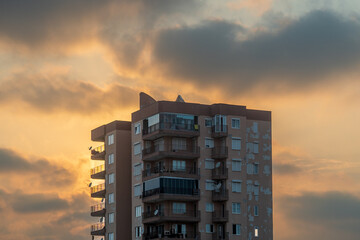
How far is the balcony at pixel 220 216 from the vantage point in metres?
137

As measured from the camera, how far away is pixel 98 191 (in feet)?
508

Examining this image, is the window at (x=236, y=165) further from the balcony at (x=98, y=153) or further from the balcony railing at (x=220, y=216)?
the balcony at (x=98, y=153)

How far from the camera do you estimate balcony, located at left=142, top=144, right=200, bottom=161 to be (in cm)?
13700

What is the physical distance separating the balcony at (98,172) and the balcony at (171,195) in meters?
18.4

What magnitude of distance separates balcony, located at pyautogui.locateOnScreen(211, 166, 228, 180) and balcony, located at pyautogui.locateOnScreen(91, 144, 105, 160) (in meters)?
23.4

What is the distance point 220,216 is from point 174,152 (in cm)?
1140

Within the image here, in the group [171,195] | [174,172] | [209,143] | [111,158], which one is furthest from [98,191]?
[209,143]

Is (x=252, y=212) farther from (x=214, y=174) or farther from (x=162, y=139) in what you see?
(x=162, y=139)

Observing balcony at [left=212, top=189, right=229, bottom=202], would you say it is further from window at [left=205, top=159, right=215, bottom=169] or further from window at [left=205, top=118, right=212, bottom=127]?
window at [left=205, top=118, right=212, bottom=127]

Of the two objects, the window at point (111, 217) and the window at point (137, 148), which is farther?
the window at point (111, 217)

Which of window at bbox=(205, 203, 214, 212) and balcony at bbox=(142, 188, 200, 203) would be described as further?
window at bbox=(205, 203, 214, 212)

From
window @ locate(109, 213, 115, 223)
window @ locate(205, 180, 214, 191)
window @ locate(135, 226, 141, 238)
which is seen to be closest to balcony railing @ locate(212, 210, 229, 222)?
window @ locate(205, 180, 214, 191)

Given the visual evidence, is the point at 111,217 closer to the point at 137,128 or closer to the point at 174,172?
the point at 137,128

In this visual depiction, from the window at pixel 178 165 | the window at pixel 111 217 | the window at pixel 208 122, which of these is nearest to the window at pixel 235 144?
the window at pixel 208 122
